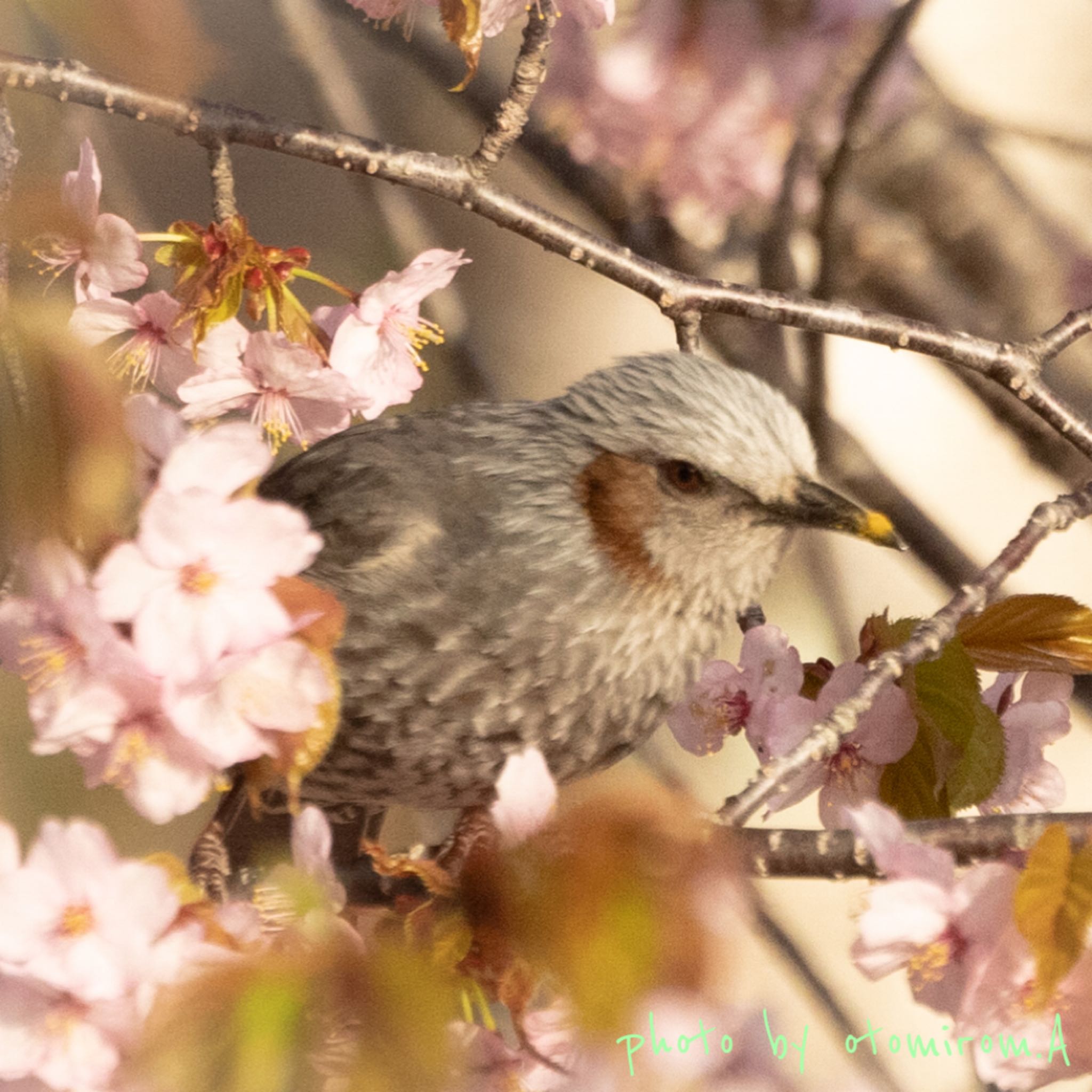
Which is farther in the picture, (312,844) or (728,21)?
(728,21)

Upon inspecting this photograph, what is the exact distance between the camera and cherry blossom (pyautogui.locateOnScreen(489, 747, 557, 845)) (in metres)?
0.42

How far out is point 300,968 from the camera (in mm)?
384

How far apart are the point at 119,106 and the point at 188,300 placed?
94 millimetres

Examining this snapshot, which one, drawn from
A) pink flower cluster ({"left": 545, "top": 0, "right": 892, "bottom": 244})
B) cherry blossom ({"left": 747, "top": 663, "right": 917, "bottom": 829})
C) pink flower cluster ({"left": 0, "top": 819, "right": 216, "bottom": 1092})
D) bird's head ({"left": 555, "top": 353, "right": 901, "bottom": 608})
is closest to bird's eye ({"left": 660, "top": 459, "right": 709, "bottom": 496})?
bird's head ({"left": 555, "top": 353, "right": 901, "bottom": 608})

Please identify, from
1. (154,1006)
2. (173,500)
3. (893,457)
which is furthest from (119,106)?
(893,457)

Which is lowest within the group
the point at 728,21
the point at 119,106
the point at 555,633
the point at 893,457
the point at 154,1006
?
the point at 154,1006

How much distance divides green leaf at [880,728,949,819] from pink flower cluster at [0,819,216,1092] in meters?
0.32

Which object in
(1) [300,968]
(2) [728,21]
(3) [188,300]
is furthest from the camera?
(2) [728,21]

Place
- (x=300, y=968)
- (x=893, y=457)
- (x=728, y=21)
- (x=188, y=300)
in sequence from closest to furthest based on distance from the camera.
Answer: (x=300, y=968)
(x=188, y=300)
(x=728, y=21)
(x=893, y=457)

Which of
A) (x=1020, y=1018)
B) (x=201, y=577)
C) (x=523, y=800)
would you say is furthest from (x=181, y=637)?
(x=1020, y=1018)

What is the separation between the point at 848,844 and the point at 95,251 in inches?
14.7

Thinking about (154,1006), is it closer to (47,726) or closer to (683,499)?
(47,726)

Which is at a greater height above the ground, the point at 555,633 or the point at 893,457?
the point at 893,457

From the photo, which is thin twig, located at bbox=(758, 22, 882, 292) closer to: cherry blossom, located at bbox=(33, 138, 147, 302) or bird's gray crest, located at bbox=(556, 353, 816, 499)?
bird's gray crest, located at bbox=(556, 353, 816, 499)
